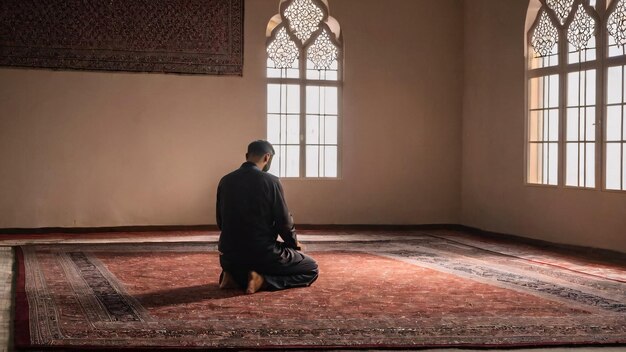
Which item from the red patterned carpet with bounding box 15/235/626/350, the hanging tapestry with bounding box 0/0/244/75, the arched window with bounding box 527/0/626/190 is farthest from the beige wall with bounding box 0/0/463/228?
the red patterned carpet with bounding box 15/235/626/350

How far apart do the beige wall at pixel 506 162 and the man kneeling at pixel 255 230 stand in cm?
395

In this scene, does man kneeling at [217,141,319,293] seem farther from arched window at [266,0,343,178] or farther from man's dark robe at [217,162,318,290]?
arched window at [266,0,343,178]

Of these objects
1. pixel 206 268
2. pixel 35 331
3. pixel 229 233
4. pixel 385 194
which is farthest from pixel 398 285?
pixel 385 194

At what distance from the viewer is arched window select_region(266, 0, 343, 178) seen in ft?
36.8

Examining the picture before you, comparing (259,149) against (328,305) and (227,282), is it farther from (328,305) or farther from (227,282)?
(328,305)

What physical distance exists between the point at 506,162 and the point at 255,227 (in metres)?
5.28

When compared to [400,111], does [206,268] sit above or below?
below

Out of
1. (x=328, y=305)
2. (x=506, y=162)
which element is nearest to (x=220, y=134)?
(x=506, y=162)

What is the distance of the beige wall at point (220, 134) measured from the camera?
33.7 ft

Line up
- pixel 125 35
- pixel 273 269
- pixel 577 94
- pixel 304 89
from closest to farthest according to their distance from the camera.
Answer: pixel 273 269
pixel 577 94
pixel 125 35
pixel 304 89

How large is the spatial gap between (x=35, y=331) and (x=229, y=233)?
5.87 feet

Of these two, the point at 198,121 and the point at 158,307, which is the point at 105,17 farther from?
the point at 158,307

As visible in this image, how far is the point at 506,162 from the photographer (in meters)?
10.3

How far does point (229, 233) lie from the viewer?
5.98m
